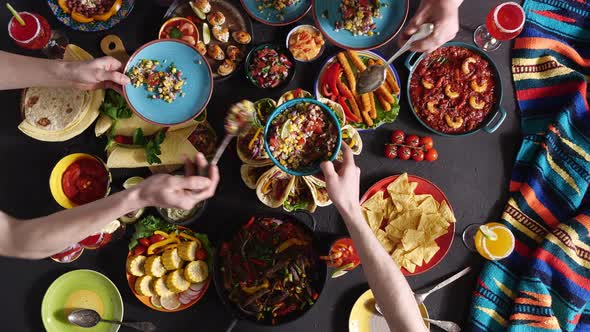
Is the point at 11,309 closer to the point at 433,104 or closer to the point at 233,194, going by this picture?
the point at 233,194

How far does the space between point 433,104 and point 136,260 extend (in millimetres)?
2171

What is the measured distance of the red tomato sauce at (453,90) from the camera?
10.1 ft

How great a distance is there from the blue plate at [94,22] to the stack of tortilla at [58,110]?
17 cm

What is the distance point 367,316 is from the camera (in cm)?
303

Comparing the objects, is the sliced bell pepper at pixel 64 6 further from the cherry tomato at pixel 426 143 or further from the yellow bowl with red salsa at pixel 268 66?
the cherry tomato at pixel 426 143

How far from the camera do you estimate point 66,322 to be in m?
2.89

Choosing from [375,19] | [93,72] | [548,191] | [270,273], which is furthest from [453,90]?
[93,72]

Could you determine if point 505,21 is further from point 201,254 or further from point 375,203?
point 201,254

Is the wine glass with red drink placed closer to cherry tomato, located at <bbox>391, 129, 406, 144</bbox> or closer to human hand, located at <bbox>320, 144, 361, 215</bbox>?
human hand, located at <bbox>320, 144, 361, 215</bbox>

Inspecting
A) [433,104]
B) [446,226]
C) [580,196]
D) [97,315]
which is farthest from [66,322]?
[580,196]

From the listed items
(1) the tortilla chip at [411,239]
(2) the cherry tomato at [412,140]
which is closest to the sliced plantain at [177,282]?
(1) the tortilla chip at [411,239]

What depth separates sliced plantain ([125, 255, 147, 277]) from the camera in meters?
2.80

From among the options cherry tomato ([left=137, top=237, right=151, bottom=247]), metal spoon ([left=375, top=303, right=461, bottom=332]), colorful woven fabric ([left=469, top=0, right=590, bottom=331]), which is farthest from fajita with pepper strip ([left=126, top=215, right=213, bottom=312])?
colorful woven fabric ([left=469, top=0, right=590, bottom=331])

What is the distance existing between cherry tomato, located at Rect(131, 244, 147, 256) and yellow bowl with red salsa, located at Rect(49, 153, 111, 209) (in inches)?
15.1
